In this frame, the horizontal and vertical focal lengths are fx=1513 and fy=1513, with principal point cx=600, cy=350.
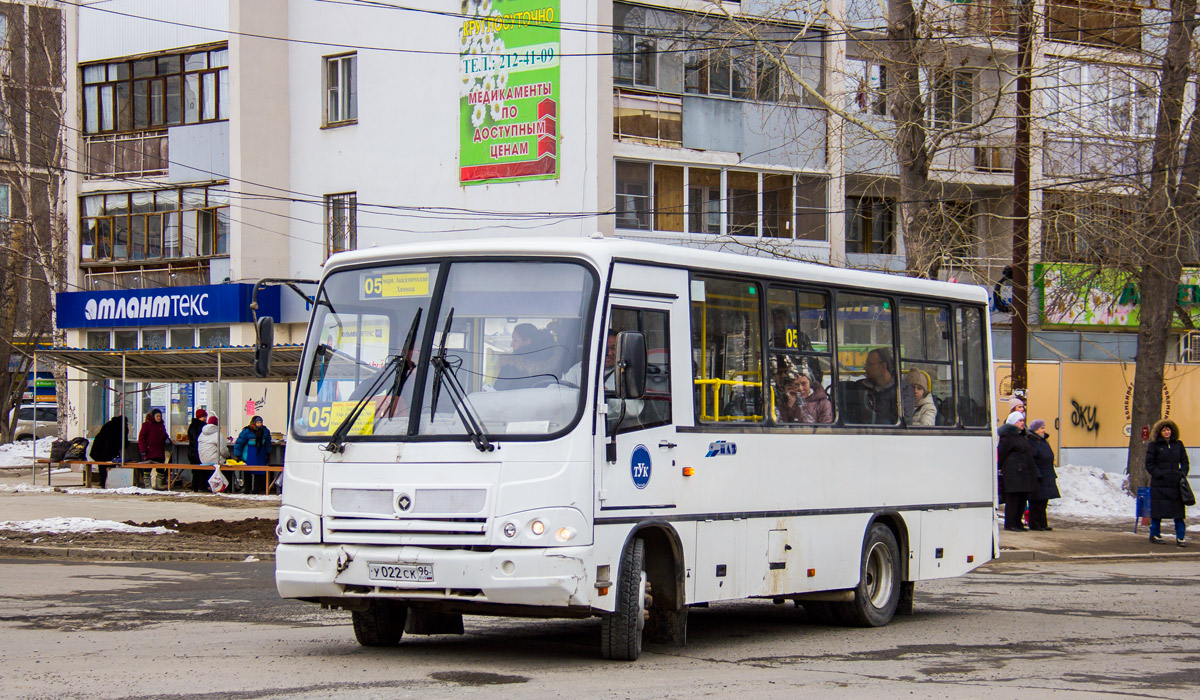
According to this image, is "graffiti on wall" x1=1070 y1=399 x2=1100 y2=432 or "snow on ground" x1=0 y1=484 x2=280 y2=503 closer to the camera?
"snow on ground" x1=0 y1=484 x2=280 y2=503

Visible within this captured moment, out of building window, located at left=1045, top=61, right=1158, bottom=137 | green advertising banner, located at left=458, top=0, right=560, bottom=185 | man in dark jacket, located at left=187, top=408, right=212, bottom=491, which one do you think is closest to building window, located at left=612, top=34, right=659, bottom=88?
green advertising banner, located at left=458, top=0, right=560, bottom=185

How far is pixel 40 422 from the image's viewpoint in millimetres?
60156

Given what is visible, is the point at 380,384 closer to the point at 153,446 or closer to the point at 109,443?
the point at 153,446

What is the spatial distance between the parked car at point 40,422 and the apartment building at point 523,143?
17.6m

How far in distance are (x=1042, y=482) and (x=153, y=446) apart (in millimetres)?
17740

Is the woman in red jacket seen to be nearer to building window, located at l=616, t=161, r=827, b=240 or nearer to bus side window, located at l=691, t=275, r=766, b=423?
building window, located at l=616, t=161, r=827, b=240

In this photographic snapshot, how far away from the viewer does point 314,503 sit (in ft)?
31.3

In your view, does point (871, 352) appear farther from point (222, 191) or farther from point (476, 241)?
point (222, 191)

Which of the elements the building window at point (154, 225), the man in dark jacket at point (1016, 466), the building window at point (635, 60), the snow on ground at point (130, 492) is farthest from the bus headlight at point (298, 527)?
the building window at point (154, 225)

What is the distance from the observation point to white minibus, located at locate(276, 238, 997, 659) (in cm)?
907

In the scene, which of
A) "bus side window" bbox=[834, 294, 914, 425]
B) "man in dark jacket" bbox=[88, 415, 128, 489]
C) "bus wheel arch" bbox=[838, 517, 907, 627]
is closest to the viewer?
"bus side window" bbox=[834, 294, 914, 425]

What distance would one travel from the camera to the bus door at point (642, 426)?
936 centimetres

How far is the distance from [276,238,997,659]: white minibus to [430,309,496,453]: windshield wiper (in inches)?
0.5

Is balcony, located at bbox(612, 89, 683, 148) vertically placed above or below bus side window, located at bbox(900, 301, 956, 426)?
above
